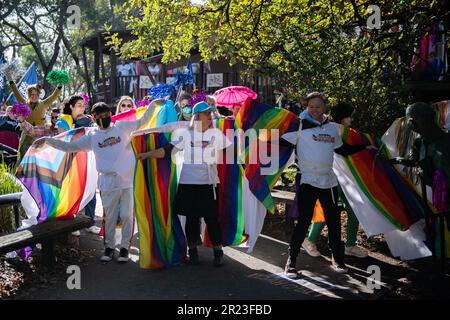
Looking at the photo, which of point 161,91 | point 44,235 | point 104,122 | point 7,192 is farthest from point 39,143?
point 161,91

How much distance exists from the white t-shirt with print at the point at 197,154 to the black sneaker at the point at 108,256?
1.18 m

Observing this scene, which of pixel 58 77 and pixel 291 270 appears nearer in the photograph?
pixel 291 270

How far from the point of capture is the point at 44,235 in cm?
482

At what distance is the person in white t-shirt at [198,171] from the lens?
519 centimetres

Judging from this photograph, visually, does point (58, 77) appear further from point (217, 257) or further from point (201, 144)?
point (217, 257)

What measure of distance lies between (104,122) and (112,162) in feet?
1.48

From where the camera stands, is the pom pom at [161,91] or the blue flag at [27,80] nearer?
the pom pom at [161,91]

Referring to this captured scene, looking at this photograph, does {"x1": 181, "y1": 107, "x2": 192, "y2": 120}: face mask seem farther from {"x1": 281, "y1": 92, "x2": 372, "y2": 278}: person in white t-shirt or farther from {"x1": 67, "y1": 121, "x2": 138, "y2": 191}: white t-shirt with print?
{"x1": 281, "y1": 92, "x2": 372, "y2": 278}: person in white t-shirt

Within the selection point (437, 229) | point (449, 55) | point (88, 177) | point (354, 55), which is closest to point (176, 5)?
point (354, 55)

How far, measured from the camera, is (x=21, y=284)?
4766 millimetres

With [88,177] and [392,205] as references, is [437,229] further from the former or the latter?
[88,177]

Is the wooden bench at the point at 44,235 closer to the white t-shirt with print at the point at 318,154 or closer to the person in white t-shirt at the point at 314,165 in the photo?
the person in white t-shirt at the point at 314,165

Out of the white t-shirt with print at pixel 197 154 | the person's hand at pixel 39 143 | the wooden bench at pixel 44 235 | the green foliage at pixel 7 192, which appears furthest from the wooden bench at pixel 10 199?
the white t-shirt with print at pixel 197 154
